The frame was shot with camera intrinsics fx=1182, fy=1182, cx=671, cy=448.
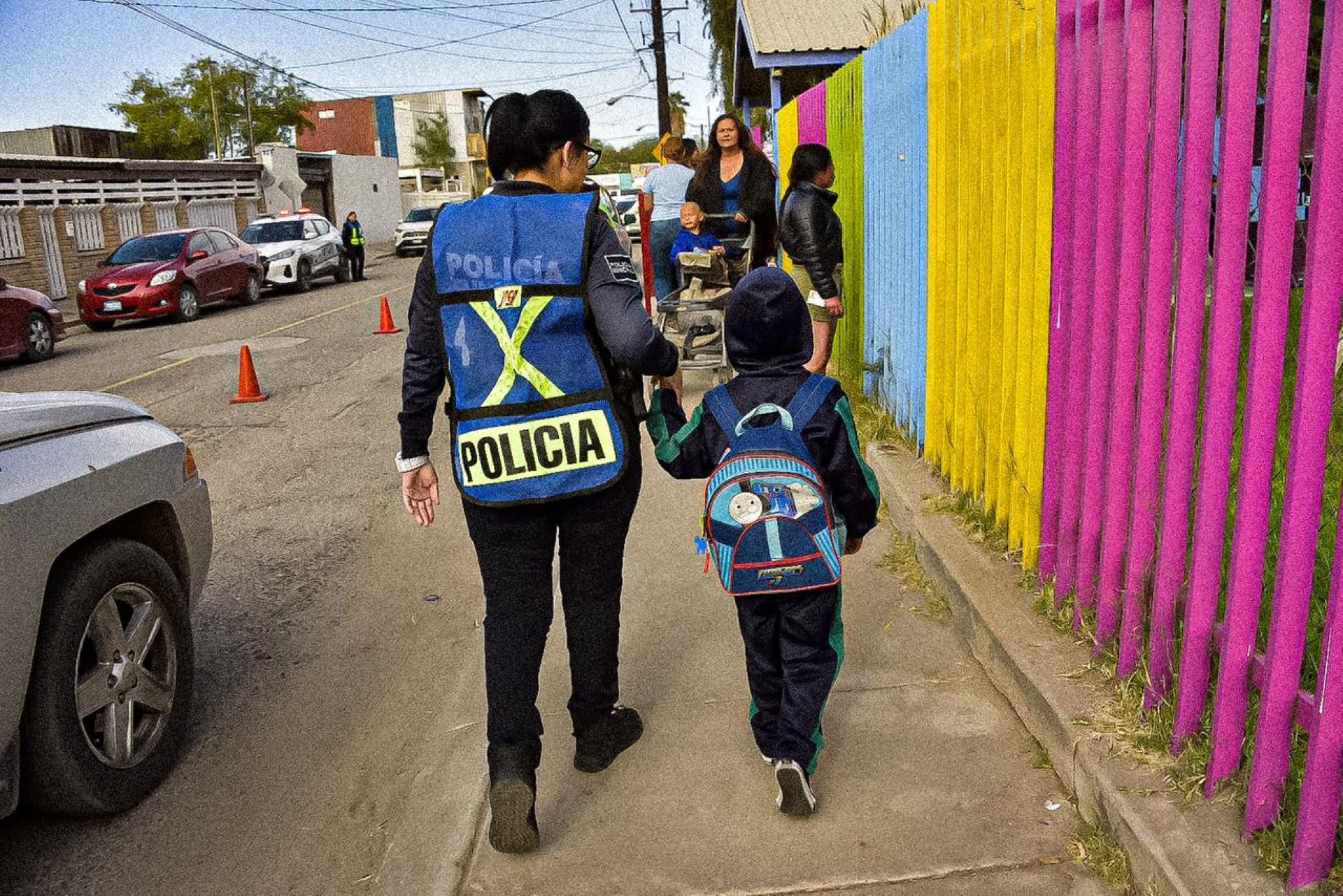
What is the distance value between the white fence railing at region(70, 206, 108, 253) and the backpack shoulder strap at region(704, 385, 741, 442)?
28.2 m

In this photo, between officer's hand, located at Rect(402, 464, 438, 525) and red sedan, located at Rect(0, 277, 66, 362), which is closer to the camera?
officer's hand, located at Rect(402, 464, 438, 525)

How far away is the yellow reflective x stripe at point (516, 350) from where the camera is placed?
2844mm

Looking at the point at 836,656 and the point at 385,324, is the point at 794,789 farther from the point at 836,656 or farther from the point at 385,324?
the point at 385,324

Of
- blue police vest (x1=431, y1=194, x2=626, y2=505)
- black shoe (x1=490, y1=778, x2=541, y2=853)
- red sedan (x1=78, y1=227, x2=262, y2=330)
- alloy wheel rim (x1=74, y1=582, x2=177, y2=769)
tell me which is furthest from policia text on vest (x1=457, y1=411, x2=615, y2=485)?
red sedan (x1=78, y1=227, x2=262, y2=330)

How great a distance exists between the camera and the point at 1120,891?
104 inches

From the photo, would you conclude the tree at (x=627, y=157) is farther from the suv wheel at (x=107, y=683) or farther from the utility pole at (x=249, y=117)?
the suv wheel at (x=107, y=683)

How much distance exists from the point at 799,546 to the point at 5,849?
239 centimetres

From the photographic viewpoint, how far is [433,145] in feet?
263

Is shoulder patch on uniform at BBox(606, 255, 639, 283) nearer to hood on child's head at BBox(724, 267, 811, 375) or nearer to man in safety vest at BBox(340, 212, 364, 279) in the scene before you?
hood on child's head at BBox(724, 267, 811, 375)

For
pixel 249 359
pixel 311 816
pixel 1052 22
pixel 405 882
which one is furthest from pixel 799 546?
pixel 249 359

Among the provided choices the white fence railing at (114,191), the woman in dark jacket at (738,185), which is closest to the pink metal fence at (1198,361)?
the woman in dark jacket at (738,185)

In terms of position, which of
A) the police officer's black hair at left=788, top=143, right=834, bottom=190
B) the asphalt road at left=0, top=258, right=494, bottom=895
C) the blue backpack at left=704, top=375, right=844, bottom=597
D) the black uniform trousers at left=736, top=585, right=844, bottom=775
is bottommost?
the asphalt road at left=0, top=258, right=494, bottom=895

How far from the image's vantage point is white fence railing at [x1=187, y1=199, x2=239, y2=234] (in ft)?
111

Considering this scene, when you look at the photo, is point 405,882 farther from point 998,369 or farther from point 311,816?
point 998,369
